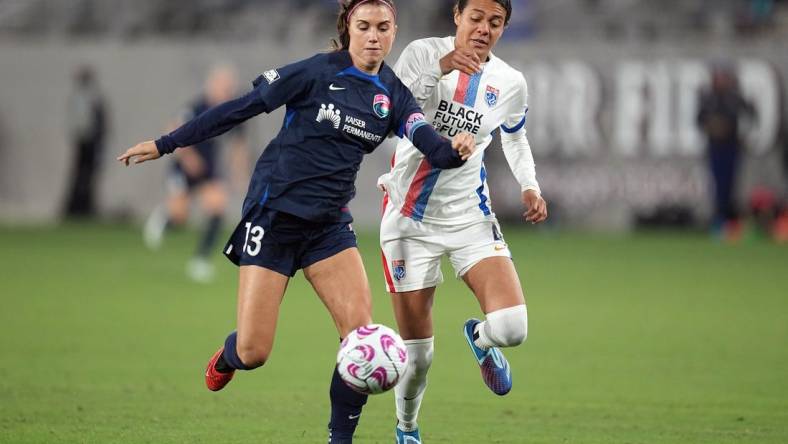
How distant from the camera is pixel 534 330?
41.6 ft

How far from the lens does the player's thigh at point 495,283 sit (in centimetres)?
725

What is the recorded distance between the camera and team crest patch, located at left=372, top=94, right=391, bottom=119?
266 inches

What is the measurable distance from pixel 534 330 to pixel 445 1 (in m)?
14.2

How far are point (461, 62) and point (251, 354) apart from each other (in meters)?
1.94

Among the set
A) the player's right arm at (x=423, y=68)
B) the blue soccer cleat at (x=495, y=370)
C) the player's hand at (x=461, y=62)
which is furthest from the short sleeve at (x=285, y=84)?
the blue soccer cleat at (x=495, y=370)

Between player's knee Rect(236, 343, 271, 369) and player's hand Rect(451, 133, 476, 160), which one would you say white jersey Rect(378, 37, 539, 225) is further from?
player's knee Rect(236, 343, 271, 369)

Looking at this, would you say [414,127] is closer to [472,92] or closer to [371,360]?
[472,92]

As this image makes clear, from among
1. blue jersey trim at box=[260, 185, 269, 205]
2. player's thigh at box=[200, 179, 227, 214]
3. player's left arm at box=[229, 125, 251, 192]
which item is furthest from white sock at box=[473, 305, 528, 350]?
player's left arm at box=[229, 125, 251, 192]

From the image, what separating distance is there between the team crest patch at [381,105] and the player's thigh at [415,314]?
1.21 meters

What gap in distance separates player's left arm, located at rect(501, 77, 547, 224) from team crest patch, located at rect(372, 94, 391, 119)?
43.1 inches

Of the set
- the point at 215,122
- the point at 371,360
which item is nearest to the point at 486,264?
the point at 371,360

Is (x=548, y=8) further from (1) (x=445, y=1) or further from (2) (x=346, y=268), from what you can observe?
(2) (x=346, y=268)

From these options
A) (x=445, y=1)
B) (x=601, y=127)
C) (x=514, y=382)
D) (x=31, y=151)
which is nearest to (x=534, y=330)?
(x=514, y=382)

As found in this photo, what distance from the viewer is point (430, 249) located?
7551 millimetres
